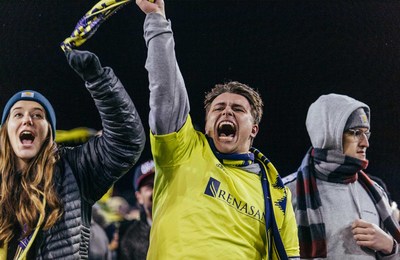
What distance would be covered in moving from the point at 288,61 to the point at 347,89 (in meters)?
0.43

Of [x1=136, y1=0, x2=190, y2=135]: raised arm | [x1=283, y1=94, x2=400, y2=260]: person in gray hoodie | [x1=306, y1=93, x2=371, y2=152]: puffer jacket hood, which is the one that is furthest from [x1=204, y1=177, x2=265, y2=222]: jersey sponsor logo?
[x1=306, y1=93, x2=371, y2=152]: puffer jacket hood

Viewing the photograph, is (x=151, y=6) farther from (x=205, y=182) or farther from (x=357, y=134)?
(x=357, y=134)

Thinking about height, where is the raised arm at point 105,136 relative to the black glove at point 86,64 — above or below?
below

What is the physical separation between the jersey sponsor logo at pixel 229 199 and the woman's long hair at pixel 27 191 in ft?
A: 1.56

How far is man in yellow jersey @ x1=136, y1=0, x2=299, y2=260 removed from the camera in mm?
1920

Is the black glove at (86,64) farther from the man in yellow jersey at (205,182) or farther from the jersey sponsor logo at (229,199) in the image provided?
the jersey sponsor logo at (229,199)

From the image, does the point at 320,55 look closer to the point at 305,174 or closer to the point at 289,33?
the point at 289,33

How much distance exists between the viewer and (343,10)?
396cm

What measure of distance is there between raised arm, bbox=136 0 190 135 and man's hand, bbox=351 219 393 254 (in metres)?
0.96

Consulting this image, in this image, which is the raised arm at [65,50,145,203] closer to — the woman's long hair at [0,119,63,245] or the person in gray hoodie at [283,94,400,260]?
the woman's long hair at [0,119,63,245]

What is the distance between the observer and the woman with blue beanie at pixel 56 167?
1865 mm

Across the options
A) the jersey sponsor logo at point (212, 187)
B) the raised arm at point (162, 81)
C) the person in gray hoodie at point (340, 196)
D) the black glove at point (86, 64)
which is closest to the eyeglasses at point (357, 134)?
the person in gray hoodie at point (340, 196)

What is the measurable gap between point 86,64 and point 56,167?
36 cm

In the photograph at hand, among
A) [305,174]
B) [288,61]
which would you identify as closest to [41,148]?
[305,174]
